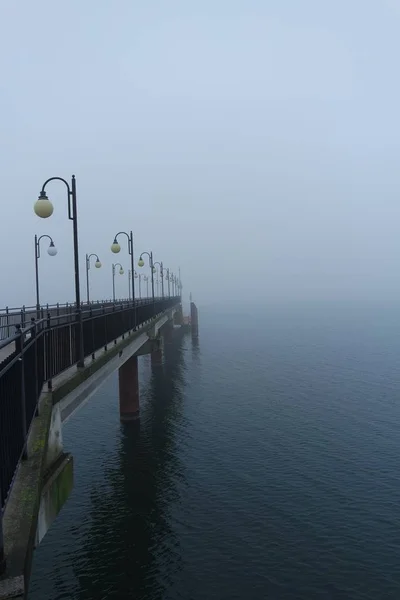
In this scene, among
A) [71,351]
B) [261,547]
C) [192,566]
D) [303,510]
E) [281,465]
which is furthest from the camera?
[281,465]

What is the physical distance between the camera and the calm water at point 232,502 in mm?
14125

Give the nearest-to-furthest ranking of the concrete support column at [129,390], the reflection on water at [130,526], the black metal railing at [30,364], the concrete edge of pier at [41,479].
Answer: the concrete edge of pier at [41,479]
the black metal railing at [30,364]
the reflection on water at [130,526]
the concrete support column at [129,390]

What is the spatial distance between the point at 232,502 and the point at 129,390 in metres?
15.3

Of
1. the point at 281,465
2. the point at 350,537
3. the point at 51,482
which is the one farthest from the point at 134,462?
the point at 51,482

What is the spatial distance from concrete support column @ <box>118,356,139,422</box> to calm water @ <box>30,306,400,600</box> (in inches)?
38.9

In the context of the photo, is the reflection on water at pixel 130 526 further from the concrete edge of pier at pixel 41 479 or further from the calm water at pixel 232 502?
the concrete edge of pier at pixel 41 479

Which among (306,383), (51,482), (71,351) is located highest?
(71,351)

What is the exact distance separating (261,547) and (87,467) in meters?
10.9

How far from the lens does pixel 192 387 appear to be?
143 ft

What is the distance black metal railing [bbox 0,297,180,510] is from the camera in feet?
17.5

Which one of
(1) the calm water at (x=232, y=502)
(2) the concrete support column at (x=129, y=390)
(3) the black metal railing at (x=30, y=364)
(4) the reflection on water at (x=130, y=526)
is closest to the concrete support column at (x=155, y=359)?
(1) the calm water at (x=232, y=502)

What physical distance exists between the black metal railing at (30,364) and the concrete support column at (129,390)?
13.6m

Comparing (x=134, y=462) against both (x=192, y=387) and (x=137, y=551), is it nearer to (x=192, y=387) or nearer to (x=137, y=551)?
(x=137, y=551)

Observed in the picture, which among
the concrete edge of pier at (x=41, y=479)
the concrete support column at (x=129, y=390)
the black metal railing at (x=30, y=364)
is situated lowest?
the concrete support column at (x=129, y=390)
